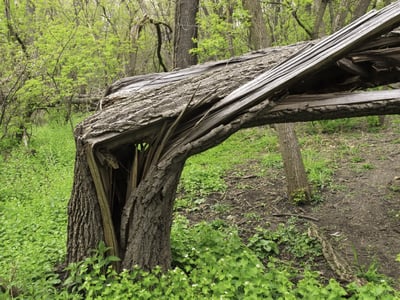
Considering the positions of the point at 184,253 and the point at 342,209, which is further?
the point at 342,209

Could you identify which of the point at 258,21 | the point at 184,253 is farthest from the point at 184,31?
the point at 184,253

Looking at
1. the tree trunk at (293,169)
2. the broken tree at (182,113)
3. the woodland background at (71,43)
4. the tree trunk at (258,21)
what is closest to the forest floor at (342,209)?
the tree trunk at (293,169)

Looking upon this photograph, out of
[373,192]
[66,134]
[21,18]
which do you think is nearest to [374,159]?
[373,192]

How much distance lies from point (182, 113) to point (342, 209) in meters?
3.68

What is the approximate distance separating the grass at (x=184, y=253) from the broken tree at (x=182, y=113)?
31cm

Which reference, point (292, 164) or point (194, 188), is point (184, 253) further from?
point (194, 188)

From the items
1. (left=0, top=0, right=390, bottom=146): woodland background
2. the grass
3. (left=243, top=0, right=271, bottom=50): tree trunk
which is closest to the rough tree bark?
the grass

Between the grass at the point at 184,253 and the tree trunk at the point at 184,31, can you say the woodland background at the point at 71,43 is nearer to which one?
the tree trunk at the point at 184,31

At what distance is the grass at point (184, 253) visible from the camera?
120 inches

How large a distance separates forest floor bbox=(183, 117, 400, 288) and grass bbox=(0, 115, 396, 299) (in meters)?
0.18

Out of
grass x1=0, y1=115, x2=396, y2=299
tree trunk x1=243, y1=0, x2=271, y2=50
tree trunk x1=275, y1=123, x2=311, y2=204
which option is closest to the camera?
grass x1=0, y1=115, x2=396, y2=299

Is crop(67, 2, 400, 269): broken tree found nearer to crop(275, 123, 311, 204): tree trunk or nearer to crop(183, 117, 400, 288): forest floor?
crop(183, 117, 400, 288): forest floor

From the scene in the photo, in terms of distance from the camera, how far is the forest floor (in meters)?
4.23

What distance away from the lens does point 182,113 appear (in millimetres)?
2914
